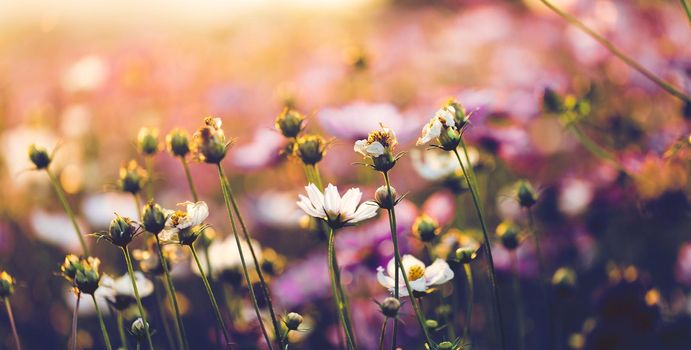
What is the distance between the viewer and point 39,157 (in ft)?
2.26

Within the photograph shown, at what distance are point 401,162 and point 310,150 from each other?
89 centimetres

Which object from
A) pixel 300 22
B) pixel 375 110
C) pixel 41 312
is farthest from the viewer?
pixel 300 22

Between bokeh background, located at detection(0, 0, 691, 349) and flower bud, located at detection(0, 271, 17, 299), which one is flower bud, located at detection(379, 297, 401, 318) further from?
flower bud, located at detection(0, 271, 17, 299)

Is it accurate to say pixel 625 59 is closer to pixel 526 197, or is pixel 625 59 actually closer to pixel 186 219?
pixel 526 197

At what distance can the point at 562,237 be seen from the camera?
987mm

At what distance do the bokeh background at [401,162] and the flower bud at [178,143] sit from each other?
100mm

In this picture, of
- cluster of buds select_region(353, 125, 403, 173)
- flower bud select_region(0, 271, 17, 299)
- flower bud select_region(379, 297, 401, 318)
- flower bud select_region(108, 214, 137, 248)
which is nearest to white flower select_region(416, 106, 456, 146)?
cluster of buds select_region(353, 125, 403, 173)

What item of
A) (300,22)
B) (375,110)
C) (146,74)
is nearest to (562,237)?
(375,110)

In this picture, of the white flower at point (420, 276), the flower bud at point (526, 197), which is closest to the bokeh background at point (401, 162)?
the flower bud at point (526, 197)

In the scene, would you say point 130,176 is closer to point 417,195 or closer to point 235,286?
point 235,286

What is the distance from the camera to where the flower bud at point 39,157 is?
688 millimetres

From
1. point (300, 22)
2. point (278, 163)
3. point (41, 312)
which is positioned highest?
point (300, 22)

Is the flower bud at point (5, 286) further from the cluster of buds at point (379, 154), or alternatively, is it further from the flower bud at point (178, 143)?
the cluster of buds at point (379, 154)

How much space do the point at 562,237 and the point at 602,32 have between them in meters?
0.47
